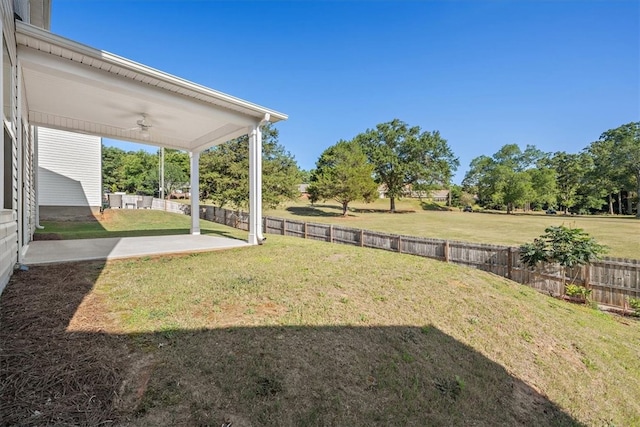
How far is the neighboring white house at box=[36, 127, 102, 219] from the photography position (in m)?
13.5

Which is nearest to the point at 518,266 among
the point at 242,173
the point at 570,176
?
the point at 242,173

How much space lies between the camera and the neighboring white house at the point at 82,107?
12.8 ft

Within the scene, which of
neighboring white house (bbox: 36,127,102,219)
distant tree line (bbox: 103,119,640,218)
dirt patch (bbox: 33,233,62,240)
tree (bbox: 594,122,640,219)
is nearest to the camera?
dirt patch (bbox: 33,233,62,240)

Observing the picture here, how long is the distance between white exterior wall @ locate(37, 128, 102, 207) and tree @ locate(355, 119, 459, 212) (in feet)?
91.5

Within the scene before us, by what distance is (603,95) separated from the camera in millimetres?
11766

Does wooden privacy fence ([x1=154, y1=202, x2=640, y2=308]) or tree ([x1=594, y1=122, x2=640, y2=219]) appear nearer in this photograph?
wooden privacy fence ([x1=154, y1=202, x2=640, y2=308])

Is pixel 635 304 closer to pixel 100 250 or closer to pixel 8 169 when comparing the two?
pixel 100 250

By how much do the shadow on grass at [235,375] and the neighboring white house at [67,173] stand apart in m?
14.1

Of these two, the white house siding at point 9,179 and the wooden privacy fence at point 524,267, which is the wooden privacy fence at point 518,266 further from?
the white house siding at point 9,179

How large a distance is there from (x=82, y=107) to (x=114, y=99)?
1.31 m

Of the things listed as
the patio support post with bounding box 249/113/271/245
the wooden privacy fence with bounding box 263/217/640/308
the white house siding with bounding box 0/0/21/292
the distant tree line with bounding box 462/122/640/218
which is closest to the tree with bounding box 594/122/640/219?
the distant tree line with bounding box 462/122/640/218

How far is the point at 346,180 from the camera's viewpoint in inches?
1146

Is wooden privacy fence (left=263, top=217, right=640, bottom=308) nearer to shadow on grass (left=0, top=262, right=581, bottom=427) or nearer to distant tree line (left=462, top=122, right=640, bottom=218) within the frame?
shadow on grass (left=0, top=262, right=581, bottom=427)

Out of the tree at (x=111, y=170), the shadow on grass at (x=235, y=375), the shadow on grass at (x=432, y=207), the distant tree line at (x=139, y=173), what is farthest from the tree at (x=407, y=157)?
the tree at (x=111, y=170)
